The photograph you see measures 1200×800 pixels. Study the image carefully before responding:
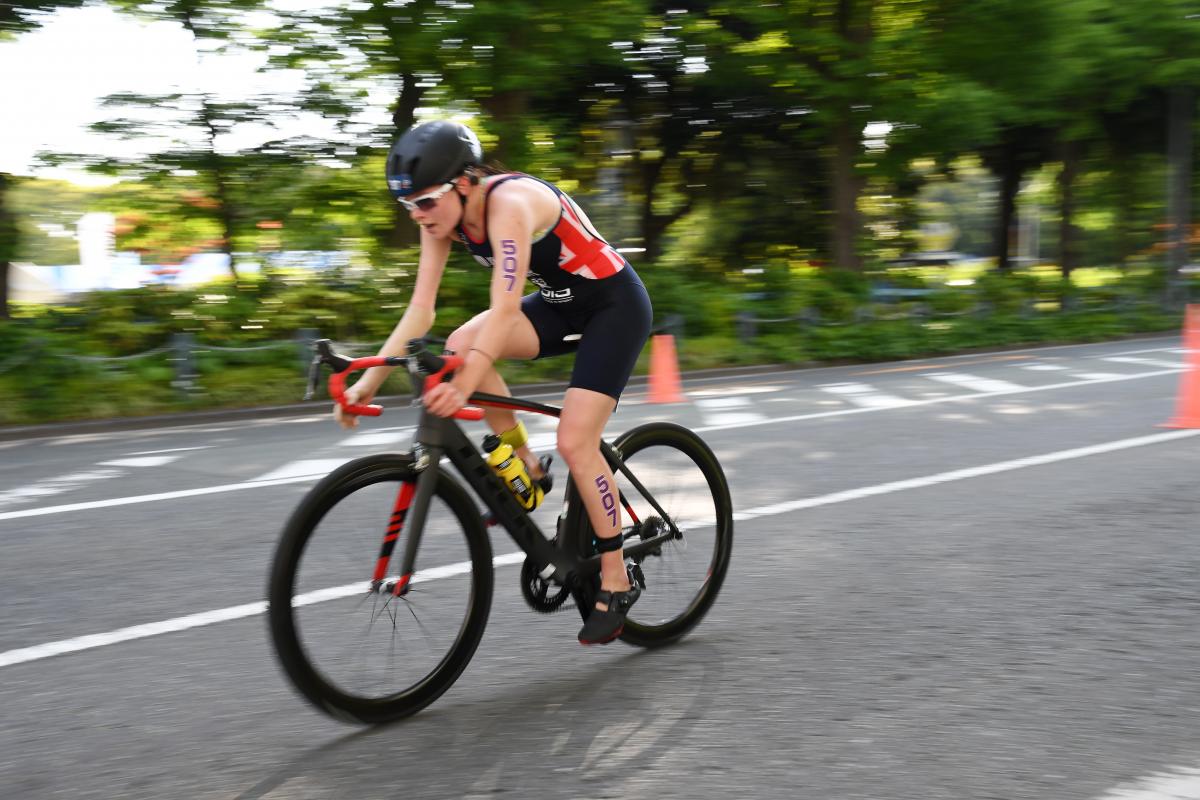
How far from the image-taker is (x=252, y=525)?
668cm

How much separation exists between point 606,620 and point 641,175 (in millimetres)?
23955

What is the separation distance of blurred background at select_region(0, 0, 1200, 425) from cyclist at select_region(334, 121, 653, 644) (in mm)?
10491

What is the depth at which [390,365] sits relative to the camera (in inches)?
137

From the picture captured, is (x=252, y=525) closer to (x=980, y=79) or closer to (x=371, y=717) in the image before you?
(x=371, y=717)

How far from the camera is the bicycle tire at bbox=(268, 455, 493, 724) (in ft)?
11.1

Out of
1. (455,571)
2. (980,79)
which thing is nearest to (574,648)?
(455,571)

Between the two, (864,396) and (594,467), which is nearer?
(594,467)

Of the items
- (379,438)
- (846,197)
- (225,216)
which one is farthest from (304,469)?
(846,197)

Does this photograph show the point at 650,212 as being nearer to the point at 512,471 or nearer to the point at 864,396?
the point at 864,396

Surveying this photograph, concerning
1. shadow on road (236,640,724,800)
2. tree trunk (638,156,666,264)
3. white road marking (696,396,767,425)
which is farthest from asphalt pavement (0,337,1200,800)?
tree trunk (638,156,666,264)

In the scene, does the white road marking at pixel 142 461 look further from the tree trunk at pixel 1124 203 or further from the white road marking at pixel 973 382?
the tree trunk at pixel 1124 203

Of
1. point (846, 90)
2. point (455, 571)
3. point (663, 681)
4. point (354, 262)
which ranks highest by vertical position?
point (846, 90)

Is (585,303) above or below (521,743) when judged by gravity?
above

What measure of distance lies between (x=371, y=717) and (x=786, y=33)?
778 inches
